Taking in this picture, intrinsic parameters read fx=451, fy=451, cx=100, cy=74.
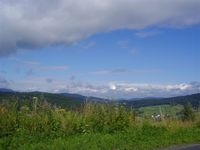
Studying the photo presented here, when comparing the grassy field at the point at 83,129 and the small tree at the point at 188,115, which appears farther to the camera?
the small tree at the point at 188,115

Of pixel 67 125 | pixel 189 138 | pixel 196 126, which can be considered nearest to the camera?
pixel 67 125

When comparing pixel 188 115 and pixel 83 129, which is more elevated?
pixel 188 115

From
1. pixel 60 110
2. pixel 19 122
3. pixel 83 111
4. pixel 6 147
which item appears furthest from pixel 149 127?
pixel 6 147

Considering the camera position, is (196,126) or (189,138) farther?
(196,126)

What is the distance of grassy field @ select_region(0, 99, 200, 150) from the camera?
18.0m

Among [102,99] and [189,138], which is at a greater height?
[102,99]

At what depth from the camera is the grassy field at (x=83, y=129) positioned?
1805cm

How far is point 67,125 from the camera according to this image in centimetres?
2056

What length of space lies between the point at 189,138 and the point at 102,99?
5.04 meters

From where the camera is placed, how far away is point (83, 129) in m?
20.9

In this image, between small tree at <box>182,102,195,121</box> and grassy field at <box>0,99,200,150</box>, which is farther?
small tree at <box>182,102,195,121</box>

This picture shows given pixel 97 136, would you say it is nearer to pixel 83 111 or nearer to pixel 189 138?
pixel 83 111

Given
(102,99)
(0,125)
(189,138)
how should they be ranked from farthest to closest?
(102,99)
(189,138)
(0,125)

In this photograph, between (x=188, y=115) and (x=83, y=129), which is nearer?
(x=83, y=129)
